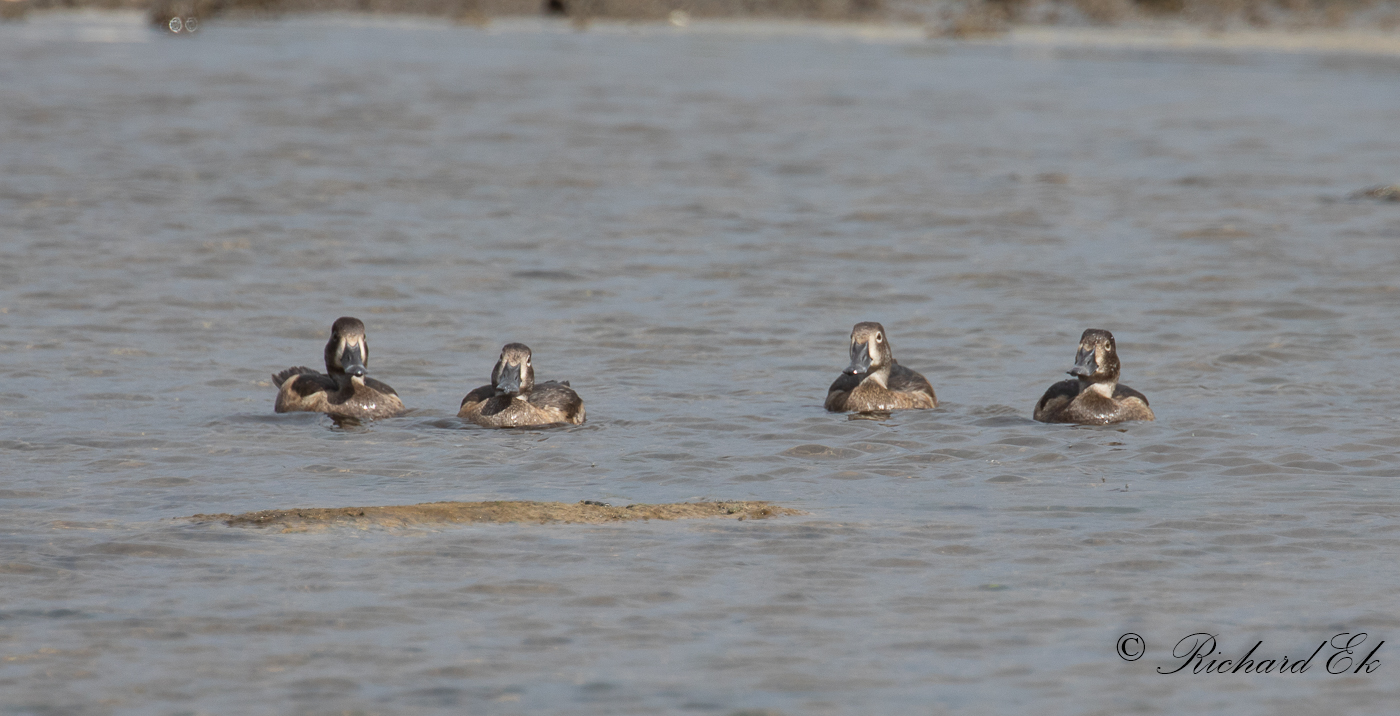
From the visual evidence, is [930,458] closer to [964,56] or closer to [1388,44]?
[964,56]

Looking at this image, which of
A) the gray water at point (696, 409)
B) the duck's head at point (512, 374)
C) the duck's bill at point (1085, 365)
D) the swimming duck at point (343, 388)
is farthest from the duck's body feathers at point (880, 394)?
the swimming duck at point (343, 388)

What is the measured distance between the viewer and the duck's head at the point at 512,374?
11336 millimetres

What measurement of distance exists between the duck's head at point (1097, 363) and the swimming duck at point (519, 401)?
323 cm

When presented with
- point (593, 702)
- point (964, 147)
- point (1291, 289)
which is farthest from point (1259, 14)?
point (593, 702)

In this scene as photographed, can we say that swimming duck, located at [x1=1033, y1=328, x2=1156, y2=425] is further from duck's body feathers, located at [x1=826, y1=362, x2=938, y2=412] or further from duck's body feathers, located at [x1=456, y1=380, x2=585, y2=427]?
duck's body feathers, located at [x1=456, y1=380, x2=585, y2=427]

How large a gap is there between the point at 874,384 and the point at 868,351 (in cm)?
23

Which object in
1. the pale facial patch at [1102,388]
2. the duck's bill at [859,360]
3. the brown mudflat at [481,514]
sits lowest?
the brown mudflat at [481,514]

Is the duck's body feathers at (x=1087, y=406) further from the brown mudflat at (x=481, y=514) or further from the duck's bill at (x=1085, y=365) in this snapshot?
the brown mudflat at (x=481, y=514)

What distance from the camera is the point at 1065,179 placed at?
23594 mm

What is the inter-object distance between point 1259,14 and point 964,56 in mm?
10244

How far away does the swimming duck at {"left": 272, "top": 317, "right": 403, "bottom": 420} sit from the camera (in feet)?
38.2

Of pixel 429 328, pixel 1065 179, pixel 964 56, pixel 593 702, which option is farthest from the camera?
pixel 964 56

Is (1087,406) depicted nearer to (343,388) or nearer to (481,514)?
(481,514)

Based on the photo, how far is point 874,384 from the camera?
12.0 metres
